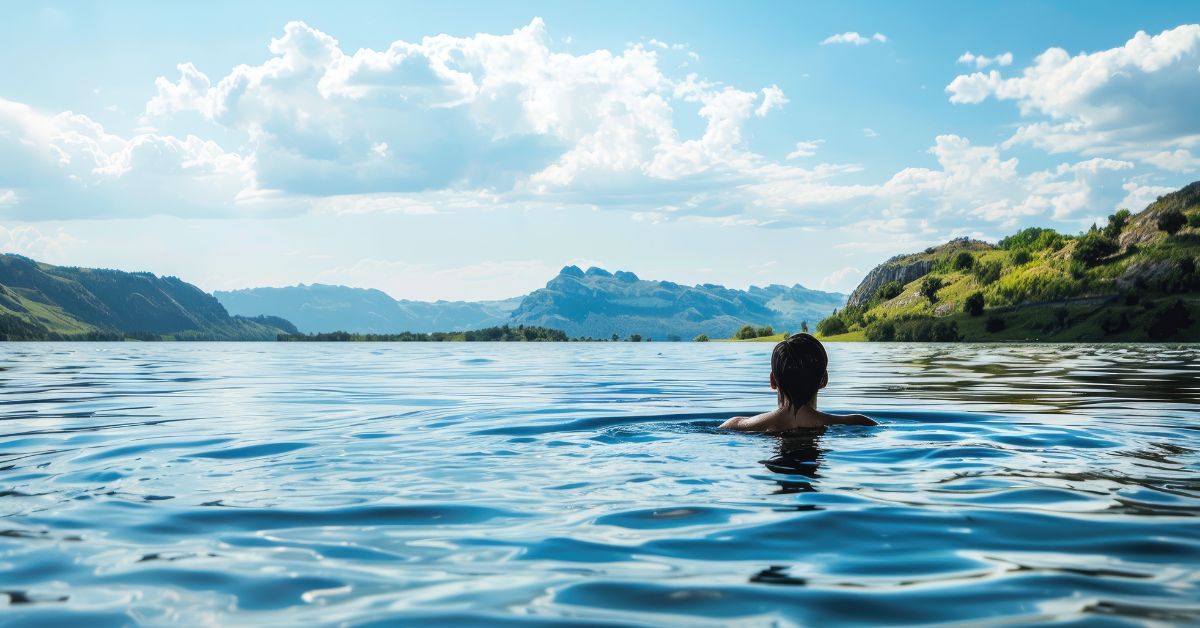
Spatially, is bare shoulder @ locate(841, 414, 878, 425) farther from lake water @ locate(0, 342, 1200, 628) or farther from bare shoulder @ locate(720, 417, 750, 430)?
bare shoulder @ locate(720, 417, 750, 430)

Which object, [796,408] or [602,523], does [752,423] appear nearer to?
[796,408]

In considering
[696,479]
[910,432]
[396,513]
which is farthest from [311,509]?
[910,432]

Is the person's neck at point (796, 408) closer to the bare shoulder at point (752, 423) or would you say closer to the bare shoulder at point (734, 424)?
the bare shoulder at point (752, 423)

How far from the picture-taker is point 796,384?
14695mm

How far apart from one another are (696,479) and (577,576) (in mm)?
4746

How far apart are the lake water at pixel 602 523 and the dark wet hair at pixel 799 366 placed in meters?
0.83

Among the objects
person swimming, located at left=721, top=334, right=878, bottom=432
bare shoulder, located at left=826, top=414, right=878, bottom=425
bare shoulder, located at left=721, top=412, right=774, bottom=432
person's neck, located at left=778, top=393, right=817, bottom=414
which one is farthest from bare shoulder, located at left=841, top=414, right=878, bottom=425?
bare shoulder, located at left=721, top=412, right=774, bottom=432

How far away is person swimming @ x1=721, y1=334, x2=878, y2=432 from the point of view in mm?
14094

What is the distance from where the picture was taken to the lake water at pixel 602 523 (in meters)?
6.06

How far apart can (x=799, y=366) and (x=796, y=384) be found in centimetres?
53

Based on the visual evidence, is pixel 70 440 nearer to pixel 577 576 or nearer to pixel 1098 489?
pixel 577 576

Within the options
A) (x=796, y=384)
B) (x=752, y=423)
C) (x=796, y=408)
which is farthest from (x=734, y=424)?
(x=796, y=384)

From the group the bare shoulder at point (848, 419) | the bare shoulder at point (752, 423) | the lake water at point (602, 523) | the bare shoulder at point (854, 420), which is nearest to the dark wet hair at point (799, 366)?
the bare shoulder at point (752, 423)

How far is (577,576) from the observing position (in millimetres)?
6785
